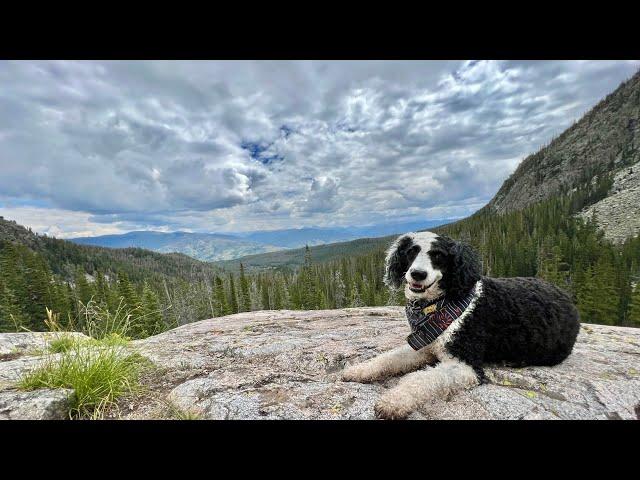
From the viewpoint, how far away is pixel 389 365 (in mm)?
4879

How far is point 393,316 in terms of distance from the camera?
10305 millimetres

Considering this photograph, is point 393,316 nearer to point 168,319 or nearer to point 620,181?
point 168,319

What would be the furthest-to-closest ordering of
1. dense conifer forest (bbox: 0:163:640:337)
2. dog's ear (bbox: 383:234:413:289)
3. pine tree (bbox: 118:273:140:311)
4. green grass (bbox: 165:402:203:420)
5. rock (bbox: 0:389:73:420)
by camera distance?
pine tree (bbox: 118:273:140:311), dense conifer forest (bbox: 0:163:640:337), dog's ear (bbox: 383:234:413:289), green grass (bbox: 165:402:203:420), rock (bbox: 0:389:73:420)

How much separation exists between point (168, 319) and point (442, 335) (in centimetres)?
8389

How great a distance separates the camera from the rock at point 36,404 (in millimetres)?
3310

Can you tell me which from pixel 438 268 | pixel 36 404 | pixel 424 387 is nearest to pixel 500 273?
pixel 438 268

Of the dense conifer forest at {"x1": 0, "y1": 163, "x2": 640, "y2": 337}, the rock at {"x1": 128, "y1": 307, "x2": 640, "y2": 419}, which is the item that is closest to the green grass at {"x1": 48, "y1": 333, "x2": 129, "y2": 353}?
the dense conifer forest at {"x1": 0, "y1": 163, "x2": 640, "y2": 337}

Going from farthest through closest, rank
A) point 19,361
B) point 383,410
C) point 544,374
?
point 19,361
point 544,374
point 383,410

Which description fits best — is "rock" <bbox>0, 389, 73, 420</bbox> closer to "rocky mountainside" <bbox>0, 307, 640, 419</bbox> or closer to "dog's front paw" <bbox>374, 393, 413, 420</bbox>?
"rocky mountainside" <bbox>0, 307, 640, 419</bbox>

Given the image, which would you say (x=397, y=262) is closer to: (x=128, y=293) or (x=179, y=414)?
(x=179, y=414)

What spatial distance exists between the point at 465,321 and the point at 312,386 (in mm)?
2547

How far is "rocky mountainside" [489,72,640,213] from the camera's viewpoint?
15288cm

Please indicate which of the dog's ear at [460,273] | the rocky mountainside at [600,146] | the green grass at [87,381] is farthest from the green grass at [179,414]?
the rocky mountainside at [600,146]
